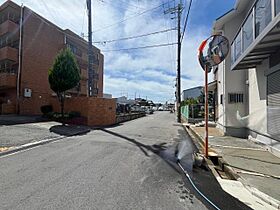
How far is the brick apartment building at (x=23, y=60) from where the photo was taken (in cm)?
2062

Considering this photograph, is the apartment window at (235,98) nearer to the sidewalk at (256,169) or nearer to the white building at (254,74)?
the white building at (254,74)

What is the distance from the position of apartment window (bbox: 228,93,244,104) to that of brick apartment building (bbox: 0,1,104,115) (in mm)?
16394

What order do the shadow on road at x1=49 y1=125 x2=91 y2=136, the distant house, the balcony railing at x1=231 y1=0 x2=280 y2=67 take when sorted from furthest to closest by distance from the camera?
the distant house, the shadow on road at x1=49 y1=125 x2=91 y2=136, the balcony railing at x1=231 y1=0 x2=280 y2=67

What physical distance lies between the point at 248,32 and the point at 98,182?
25.1 feet

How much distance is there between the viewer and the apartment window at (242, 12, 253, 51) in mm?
7623

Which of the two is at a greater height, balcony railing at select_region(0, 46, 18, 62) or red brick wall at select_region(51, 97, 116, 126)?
balcony railing at select_region(0, 46, 18, 62)

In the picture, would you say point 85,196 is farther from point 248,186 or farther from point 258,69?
point 258,69

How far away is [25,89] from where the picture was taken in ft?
69.1

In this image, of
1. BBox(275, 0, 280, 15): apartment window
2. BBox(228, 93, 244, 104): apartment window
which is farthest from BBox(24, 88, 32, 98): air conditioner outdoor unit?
BBox(275, 0, 280, 15): apartment window

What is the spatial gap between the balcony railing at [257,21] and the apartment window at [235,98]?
2757mm

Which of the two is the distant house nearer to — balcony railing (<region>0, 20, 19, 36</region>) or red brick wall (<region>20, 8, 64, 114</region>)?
red brick wall (<region>20, 8, 64, 114</region>)

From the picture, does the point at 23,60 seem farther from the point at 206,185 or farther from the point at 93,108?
the point at 206,185

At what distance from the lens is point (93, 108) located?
54.8 ft

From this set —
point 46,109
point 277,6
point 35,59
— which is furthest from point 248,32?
point 35,59
